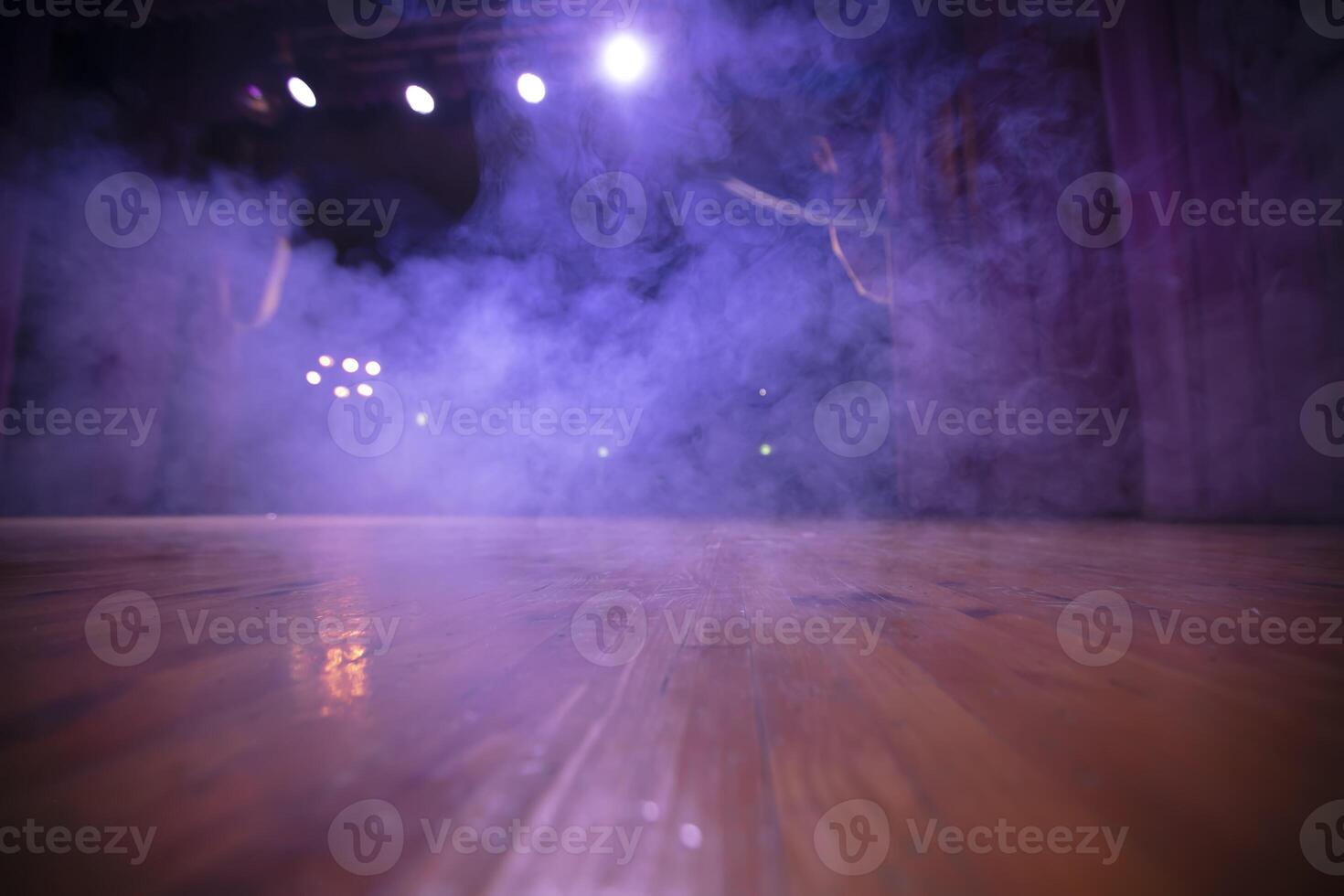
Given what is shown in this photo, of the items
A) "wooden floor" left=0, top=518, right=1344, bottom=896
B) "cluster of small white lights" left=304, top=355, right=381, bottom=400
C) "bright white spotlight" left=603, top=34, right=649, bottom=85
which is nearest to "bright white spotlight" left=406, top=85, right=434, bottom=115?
"bright white spotlight" left=603, top=34, right=649, bottom=85

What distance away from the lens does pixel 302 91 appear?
10.6 ft

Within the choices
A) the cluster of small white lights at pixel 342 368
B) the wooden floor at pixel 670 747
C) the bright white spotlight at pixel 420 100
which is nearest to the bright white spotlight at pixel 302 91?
the bright white spotlight at pixel 420 100

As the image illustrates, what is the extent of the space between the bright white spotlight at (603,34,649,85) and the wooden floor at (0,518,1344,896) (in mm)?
3115

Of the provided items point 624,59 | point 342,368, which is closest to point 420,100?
point 624,59

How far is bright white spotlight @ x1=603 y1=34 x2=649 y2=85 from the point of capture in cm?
280

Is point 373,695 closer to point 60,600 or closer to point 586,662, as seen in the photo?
point 586,662

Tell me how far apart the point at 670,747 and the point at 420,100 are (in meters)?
3.99

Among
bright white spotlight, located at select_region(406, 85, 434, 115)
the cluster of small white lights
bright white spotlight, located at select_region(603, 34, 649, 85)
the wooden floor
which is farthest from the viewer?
the cluster of small white lights

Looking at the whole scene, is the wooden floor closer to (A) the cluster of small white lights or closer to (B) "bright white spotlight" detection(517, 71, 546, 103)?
(B) "bright white spotlight" detection(517, 71, 546, 103)

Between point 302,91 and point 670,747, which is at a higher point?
point 302,91

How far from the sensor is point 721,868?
0.69 feet

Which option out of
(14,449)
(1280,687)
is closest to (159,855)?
(1280,687)

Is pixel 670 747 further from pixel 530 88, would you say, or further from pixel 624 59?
pixel 530 88

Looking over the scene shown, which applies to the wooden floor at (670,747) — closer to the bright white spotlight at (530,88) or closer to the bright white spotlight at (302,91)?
the bright white spotlight at (530,88)
